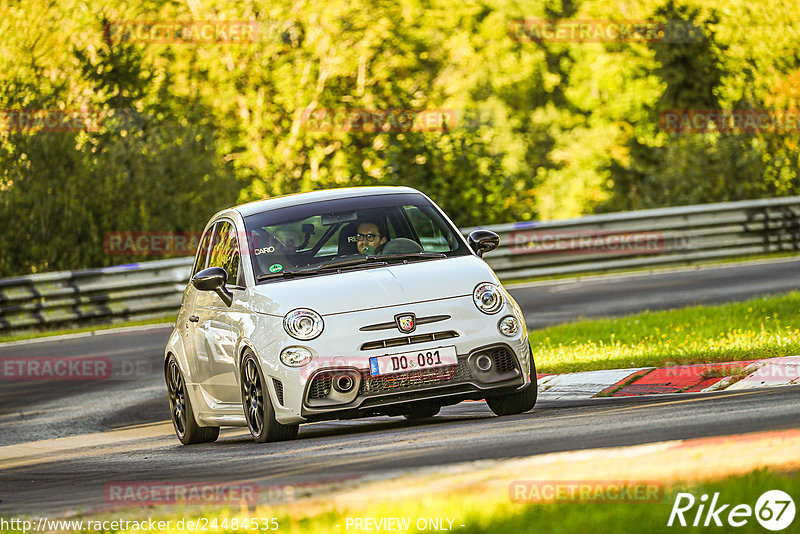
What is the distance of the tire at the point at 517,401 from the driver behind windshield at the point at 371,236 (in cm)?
137

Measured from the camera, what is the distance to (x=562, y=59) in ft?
186

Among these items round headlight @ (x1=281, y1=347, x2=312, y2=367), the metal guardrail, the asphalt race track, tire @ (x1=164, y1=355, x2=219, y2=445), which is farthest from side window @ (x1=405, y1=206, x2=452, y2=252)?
the metal guardrail

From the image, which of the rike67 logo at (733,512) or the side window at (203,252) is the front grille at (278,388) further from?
the rike67 logo at (733,512)

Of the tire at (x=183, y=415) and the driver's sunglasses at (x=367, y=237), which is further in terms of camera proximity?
the tire at (x=183, y=415)

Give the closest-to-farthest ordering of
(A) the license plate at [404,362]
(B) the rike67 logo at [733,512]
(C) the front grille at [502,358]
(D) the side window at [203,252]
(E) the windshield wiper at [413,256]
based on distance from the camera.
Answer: (B) the rike67 logo at [733,512] < (A) the license plate at [404,362] < (C) the front grille at [502,358] < (E) the windshield wiper at [413,256] < (D) the side window at [203,252]

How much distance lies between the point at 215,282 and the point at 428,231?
182cm

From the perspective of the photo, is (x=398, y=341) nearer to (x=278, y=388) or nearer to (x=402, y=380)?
(x=402, y=380)

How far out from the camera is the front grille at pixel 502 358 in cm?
943

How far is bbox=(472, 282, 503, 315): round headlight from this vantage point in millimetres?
9438

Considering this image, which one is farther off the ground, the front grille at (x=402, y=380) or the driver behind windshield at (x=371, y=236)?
the driver behind windshield at (x=371, y=236)

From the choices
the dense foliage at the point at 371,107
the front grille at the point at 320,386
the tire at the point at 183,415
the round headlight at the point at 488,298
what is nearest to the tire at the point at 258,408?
the front grille at the point at 320,386

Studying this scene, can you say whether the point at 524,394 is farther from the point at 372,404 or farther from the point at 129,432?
the point at 129,432

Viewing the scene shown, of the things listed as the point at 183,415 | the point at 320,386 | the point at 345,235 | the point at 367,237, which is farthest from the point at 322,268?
the point at 183,415

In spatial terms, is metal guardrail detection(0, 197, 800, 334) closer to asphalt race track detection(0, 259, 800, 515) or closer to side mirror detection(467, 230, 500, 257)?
asphalt race track detection(0, 259, 800, 515)
